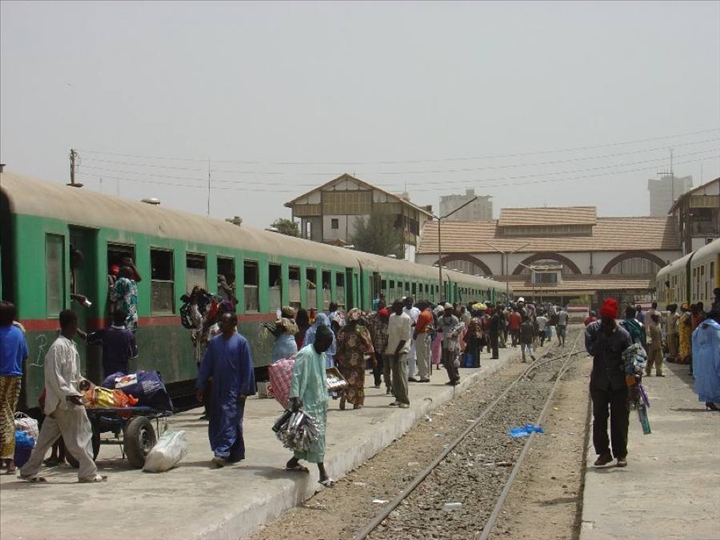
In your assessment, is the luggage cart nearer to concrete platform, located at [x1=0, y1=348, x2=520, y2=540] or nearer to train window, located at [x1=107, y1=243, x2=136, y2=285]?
concrete platform, located at [x1=0, y1=348, x2=520, y2=540]

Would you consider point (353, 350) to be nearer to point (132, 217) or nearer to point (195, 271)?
point (195, 271)

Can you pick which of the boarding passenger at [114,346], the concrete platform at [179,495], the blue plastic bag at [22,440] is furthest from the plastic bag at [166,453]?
the boarding passenger at [114,346]

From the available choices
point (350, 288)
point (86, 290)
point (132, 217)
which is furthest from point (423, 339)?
point (86, 290)

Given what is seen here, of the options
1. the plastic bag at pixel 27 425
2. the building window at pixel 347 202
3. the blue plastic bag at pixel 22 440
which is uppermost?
the building window at pixel 347 202

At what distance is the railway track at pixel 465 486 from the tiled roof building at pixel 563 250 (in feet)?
208

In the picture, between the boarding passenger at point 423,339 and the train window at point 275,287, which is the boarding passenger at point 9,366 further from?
the boarding passenger at point 423,339

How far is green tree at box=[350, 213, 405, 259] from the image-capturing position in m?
73.6

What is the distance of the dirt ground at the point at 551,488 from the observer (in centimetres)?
993

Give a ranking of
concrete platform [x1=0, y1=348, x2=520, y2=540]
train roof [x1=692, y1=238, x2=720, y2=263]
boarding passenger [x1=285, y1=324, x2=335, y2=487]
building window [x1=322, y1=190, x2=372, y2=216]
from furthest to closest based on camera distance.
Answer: building window [x1=322, y1=190, x2=372, y2=216]
train roof [x1=692, y1=238, x2=720, y2=263]
boarding passenger [x1=285, y1=324, x2=335, y2=487]
concrete platform [x1=0, y1=348, x2=520, y2=540]

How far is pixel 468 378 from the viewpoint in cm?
2519

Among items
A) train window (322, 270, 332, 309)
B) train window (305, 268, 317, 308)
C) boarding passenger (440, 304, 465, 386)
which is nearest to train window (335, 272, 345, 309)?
train window (322, 270, 332, 309)

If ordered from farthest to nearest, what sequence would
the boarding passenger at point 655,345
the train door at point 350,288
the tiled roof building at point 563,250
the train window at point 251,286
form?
the tiled roof building at point 563,250 < the train door at point 350,288 < the boarding passenger at point 655,345 < the train window at point 251,286

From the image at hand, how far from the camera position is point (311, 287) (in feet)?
79.3

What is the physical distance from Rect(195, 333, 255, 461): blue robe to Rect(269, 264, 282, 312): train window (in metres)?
9.77
